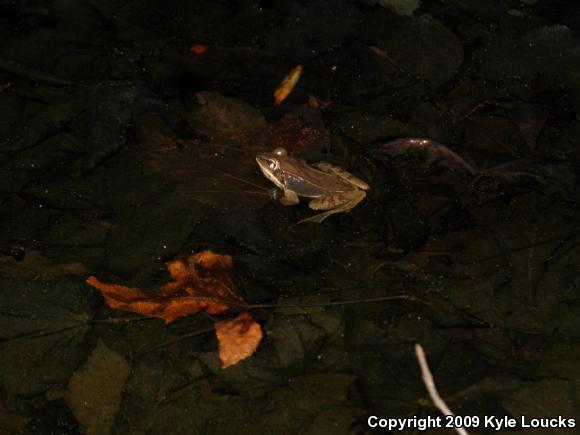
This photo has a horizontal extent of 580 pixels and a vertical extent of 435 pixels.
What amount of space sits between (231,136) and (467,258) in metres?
1.55

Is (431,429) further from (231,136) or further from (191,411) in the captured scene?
(231,136)

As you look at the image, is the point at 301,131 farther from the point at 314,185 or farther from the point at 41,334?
the point at 41,334

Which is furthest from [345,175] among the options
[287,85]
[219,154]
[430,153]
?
[287,85]

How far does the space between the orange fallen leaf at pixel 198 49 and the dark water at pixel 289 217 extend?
0.06 meters

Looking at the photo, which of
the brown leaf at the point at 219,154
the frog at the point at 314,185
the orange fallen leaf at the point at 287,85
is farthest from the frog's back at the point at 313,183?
the orange fallen leaf at the point at 287,85

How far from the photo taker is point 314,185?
350 cm

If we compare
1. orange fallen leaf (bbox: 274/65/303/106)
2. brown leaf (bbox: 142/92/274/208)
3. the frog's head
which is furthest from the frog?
orange fallen leaf (bbox: 274/65/303/106)

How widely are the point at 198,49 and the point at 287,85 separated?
81cm

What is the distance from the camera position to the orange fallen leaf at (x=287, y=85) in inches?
156

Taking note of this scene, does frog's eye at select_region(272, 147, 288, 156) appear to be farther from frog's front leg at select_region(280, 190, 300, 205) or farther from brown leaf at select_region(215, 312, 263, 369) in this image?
brown leaf at select_region(215, 312, 263, 369)

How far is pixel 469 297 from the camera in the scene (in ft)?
9.61

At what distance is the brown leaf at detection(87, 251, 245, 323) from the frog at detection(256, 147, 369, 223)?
0.63 meters

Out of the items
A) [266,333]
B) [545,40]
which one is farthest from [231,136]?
[545,40]

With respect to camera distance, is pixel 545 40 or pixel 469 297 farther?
pixel 545 40
